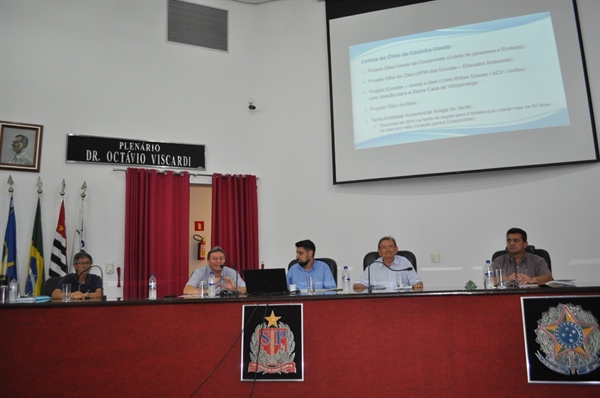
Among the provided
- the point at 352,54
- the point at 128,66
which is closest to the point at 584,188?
the point at 352,54

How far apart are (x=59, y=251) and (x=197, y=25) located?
10.7 feet

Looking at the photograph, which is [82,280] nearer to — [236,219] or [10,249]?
[10,249]

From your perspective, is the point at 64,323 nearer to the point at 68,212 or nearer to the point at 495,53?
the point at 68,212

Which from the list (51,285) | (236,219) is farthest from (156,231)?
(51,285)

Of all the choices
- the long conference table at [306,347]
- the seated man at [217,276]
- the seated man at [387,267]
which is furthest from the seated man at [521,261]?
the seated man at [217,276]

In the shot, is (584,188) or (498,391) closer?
(498,391)

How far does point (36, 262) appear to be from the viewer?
507 cm

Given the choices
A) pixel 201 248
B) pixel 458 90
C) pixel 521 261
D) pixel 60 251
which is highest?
pixel 458 90

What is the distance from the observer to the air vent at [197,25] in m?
6.18

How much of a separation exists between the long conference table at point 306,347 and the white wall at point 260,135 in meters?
2.59

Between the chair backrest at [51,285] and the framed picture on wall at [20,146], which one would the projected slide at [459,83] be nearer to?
the chair backrest at [51,285]

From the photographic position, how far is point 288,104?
628 cm

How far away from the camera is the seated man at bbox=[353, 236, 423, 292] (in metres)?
4.10

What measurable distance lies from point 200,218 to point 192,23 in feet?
8.93
